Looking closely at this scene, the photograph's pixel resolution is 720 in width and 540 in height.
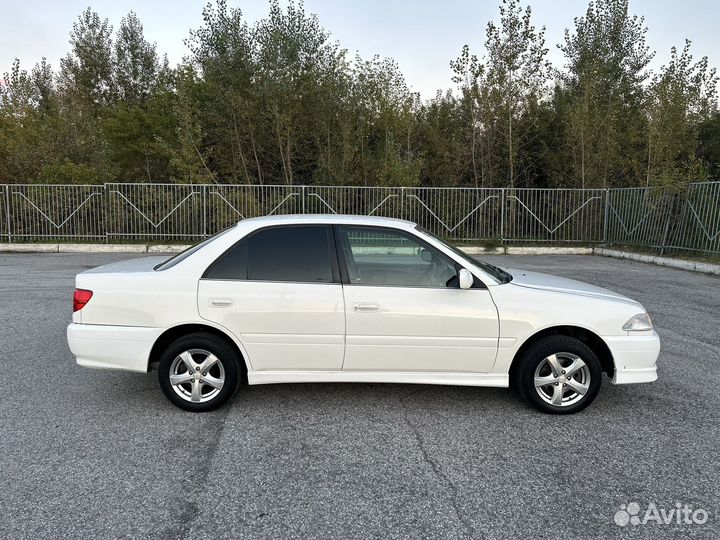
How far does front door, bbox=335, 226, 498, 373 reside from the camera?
3.93m

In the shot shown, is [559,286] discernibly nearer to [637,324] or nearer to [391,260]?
[637,324]

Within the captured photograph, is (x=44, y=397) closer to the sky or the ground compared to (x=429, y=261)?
closer to the ground

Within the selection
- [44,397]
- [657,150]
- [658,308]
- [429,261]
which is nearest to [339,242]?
[429,261]

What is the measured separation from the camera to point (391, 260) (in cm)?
437

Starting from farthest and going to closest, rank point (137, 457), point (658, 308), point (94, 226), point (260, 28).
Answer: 1. point (260, 28)
2. point (94, 226)
3. point (658, 308)
4. point (137, 457)

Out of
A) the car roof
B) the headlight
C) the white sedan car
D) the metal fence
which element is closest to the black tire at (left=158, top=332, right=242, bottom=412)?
the white sedan car

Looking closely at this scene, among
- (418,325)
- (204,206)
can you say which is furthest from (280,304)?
(204,206)

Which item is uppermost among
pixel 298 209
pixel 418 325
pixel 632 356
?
pixel 298 209

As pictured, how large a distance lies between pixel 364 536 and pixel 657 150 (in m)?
21.4

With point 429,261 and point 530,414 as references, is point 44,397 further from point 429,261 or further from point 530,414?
point 530,414

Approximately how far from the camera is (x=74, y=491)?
115 inches

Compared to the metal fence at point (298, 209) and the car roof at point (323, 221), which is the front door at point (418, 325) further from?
the metal fence at point (298, 209)

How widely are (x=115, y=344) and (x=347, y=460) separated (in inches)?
82.5

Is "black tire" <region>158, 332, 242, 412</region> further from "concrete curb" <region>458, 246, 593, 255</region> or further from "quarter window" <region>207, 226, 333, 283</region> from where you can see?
"concrete curb" <region>458, 246, 593, 255</region>
